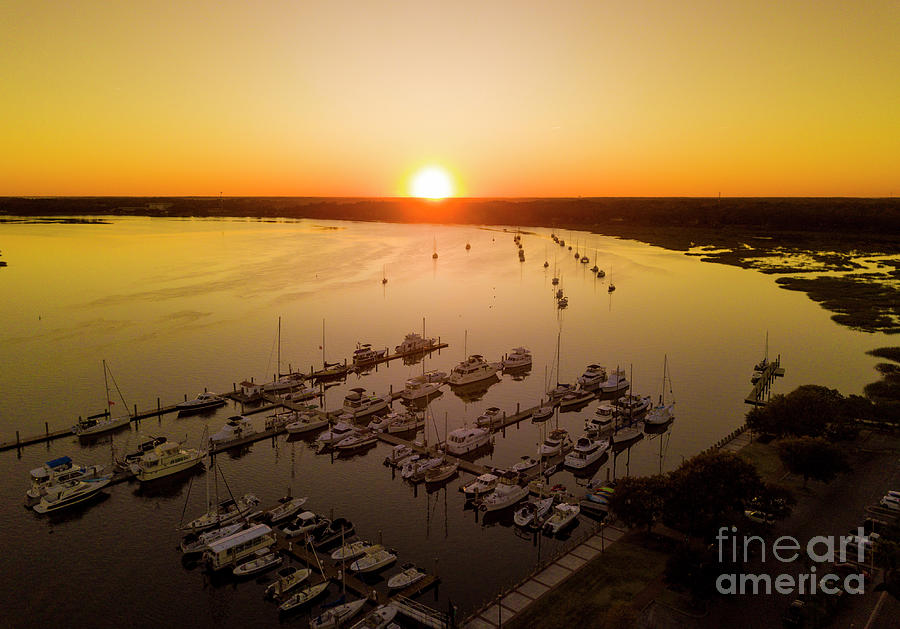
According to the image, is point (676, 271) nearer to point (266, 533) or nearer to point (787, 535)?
point (787, 535)

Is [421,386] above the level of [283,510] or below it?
above

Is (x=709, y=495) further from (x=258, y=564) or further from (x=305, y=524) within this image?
(x=258, y=564)

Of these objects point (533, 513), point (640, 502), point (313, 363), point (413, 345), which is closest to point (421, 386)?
point (413, 345)

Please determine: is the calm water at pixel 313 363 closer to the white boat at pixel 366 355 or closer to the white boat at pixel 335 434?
the white boat at pixel 335 434

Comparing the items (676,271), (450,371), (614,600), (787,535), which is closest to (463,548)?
(614,600)

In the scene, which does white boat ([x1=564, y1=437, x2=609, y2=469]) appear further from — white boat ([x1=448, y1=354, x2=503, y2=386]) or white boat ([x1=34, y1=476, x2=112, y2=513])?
white boat ([x1=34, y1=476, x2=112, y2=513])
